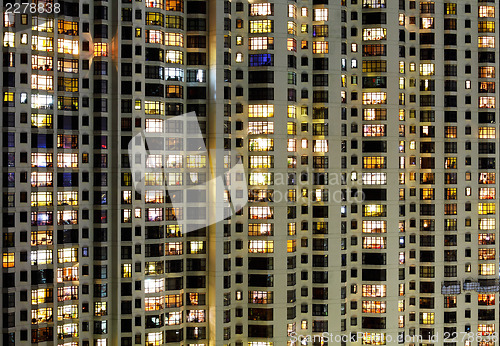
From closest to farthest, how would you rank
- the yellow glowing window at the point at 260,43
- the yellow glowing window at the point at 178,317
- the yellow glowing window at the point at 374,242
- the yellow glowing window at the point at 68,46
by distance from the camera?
the yellow glowing window at the point at 68,46 < the yellow glowing window at the point at 178,317 < the yellow glowing window at the point at 260,43 < the yellow glowing window at the point at 374,242

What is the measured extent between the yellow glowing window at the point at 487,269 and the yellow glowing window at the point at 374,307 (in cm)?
865

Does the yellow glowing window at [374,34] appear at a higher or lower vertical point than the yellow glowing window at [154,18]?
lower

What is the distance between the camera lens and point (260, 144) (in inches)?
2009

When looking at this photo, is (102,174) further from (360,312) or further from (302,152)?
(360,312)

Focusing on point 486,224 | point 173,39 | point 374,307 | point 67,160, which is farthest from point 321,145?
point 67,160

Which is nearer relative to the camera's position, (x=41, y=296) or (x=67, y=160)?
(x=41, y=296)

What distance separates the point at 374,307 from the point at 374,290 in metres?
1.30

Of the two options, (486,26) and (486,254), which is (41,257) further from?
(486,26)

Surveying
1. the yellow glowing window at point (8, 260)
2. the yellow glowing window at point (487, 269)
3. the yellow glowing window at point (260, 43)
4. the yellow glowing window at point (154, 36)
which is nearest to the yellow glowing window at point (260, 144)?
the yellow glowing window at point (260, 43)

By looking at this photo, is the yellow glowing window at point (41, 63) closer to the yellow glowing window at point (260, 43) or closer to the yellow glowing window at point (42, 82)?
the yellow glowing window at point (42, 82)

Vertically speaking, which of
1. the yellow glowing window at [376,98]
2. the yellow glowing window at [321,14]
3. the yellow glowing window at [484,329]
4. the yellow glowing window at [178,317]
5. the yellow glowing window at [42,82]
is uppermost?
the yellow glowing window at [321,14]

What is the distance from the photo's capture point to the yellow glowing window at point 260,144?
2004 inches

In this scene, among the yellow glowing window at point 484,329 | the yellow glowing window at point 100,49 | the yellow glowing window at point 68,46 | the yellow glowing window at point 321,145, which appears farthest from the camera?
the yellow glowing window at point 484,329

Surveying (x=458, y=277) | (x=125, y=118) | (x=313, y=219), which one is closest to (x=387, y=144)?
(x=313, y=219)
